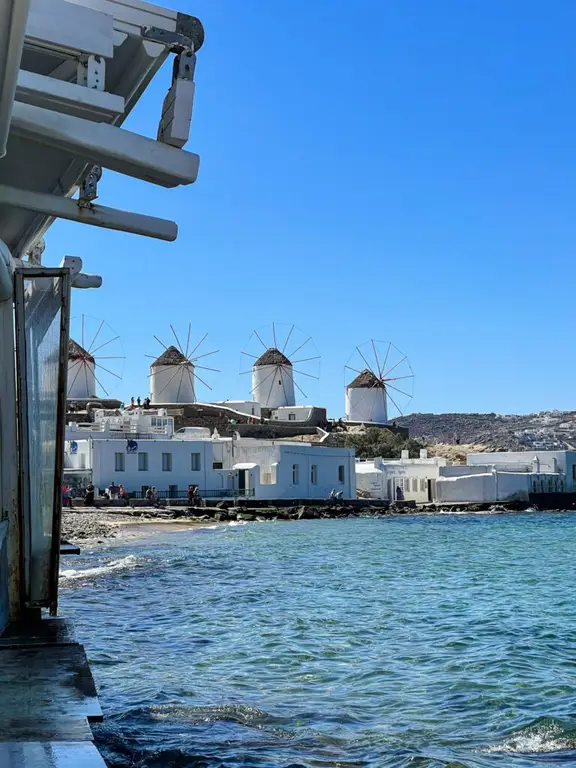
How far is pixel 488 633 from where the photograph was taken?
40.4ft

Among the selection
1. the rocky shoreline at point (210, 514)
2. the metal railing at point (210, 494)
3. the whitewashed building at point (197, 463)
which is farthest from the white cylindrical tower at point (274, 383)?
the metal railing at point (210, 494)

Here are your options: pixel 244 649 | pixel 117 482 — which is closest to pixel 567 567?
pixel 244 649

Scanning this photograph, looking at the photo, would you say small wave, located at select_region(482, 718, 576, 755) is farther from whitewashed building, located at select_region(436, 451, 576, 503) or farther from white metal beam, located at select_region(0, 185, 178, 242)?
whitewashed building, located at select_region(436, 451, 576, 503)

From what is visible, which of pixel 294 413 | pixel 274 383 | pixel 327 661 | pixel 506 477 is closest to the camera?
pixel 327 661

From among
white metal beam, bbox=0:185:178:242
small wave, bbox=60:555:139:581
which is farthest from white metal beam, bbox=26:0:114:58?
small wave, bbox=60:555:139:581

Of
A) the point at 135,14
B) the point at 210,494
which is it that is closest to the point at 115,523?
the point at 210,494

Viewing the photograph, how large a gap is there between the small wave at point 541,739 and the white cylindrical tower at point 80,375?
70104 millimetres

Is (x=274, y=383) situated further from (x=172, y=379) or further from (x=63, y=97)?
(x=63, y=97)

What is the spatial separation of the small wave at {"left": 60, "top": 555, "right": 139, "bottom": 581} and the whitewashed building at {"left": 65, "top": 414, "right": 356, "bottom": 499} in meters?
21.9

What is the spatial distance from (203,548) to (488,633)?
15.9 m

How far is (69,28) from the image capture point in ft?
15.8

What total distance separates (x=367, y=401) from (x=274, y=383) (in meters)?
8.77

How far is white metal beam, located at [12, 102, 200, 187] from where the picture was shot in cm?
490

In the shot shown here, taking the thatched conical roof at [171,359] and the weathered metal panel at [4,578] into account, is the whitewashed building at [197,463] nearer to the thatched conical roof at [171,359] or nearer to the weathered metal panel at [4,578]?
the thatched conical roof at [171,359]
